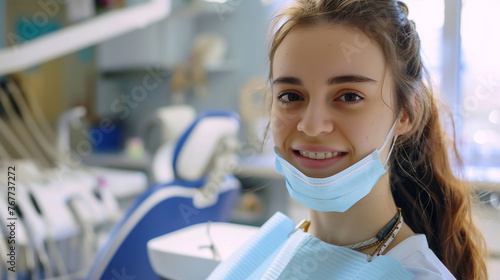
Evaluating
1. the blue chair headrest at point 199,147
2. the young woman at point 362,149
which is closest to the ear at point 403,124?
the young woman at point 362,149

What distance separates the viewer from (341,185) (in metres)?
0.75

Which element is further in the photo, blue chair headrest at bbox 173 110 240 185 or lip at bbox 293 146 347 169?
blue chair headrest at bbox 173 110 240 185

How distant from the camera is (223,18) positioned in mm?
3246

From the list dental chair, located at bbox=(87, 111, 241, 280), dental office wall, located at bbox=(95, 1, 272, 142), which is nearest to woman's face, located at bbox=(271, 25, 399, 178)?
dental chair, located at bbox=(87, 111, 241, 280)

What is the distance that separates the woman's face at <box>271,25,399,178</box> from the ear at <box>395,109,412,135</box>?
0.03 metres

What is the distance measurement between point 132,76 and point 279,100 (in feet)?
9.01

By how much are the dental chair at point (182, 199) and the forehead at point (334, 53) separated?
652 mm

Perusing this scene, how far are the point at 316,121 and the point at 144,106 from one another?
2.84 metres

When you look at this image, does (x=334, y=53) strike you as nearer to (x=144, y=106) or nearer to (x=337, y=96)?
(x=337, y=96)

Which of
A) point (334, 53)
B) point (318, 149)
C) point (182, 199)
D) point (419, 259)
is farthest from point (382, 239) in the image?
point (182, 199)

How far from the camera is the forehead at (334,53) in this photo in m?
0.74

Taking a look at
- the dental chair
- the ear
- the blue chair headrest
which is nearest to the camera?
the ear

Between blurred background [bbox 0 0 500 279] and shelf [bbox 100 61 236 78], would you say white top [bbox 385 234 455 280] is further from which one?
shelf [bbox 100 61 236 78]

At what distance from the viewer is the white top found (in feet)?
2.28
